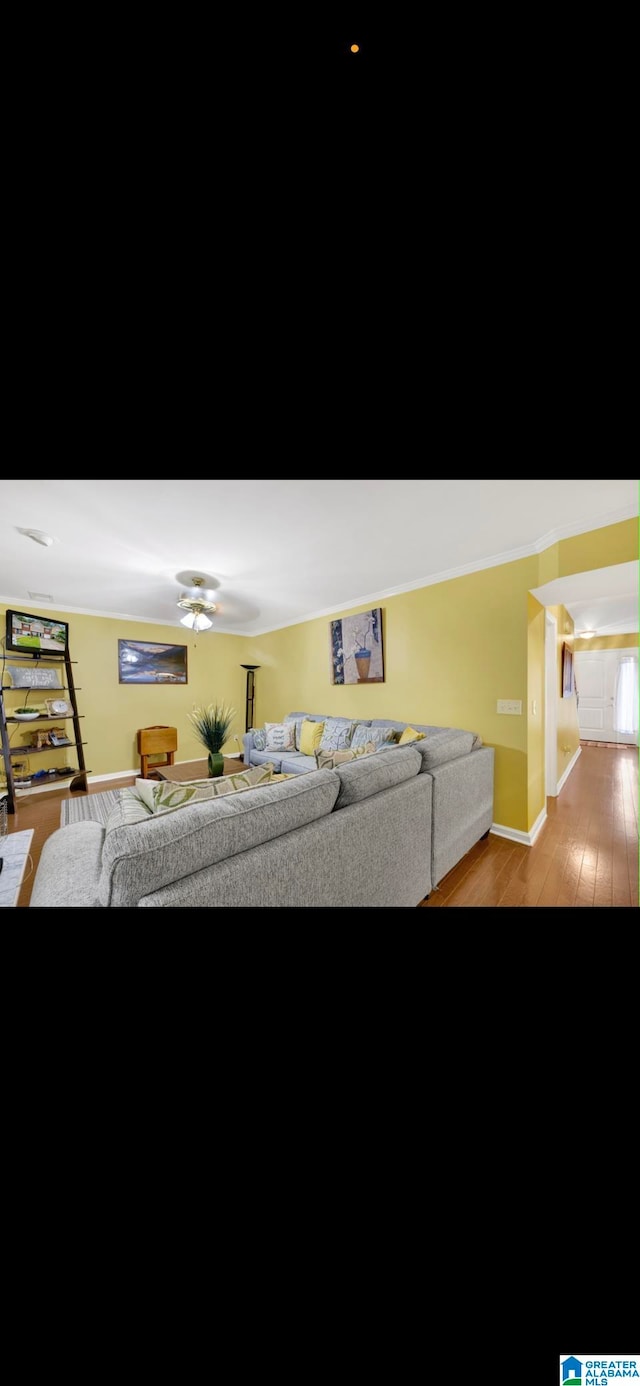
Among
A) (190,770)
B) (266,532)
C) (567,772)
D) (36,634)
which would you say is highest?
(266,532)

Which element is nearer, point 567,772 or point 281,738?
point 281,738

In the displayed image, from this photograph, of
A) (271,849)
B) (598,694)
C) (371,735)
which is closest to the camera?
(271,849)

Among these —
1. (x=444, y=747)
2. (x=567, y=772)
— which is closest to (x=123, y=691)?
(x=444, y=747)

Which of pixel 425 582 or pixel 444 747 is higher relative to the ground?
pixel 425 582

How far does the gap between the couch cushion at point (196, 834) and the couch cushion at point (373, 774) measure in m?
0.13

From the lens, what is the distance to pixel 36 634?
2750 mm

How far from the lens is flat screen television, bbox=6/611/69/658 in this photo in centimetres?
260

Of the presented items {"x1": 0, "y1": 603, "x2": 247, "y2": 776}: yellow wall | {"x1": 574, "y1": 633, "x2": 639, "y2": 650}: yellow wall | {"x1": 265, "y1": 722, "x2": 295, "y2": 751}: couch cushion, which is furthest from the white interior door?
{"x1": 0, "y1": 603, "x2": 247, "y2": 776}: yellow wall

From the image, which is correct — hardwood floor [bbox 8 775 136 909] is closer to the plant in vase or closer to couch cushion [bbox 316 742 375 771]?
couch cushion [bbox 316 742 375 771]

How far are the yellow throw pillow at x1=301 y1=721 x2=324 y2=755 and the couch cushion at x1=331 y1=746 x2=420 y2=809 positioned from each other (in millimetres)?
1457

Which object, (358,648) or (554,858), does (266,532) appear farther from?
(554,858)

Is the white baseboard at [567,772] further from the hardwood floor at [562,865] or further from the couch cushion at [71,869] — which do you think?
the couch cushion at [71,869]

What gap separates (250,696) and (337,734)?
1.01 meters
